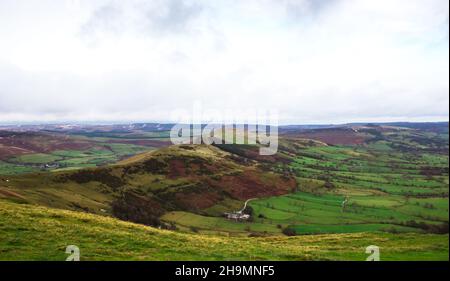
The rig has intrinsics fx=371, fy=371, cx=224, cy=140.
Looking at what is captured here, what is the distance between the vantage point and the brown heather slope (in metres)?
67.1

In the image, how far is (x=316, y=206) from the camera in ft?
320

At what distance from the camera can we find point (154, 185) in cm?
10381

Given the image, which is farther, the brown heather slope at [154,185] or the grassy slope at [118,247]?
the brown heather slope at [154,185]

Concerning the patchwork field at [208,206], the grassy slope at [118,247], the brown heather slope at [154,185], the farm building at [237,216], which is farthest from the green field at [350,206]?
the grassy slope at [118,247]

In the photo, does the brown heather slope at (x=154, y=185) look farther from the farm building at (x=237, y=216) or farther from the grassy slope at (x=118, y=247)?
the grassy slope at (x=118, y=247)

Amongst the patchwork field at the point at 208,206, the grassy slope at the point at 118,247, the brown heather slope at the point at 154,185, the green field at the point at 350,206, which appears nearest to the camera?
the grassy slope at the point at 118,247

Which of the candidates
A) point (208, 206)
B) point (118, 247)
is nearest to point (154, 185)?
point (208, 206)

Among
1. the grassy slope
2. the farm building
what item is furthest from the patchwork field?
the farm building

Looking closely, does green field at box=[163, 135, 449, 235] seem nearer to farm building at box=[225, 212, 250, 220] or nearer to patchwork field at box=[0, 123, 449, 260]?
patchwork field at box=[0, 123, 449, 260]

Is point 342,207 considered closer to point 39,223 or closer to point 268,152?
point 39,223

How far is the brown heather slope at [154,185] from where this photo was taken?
2640 inches
